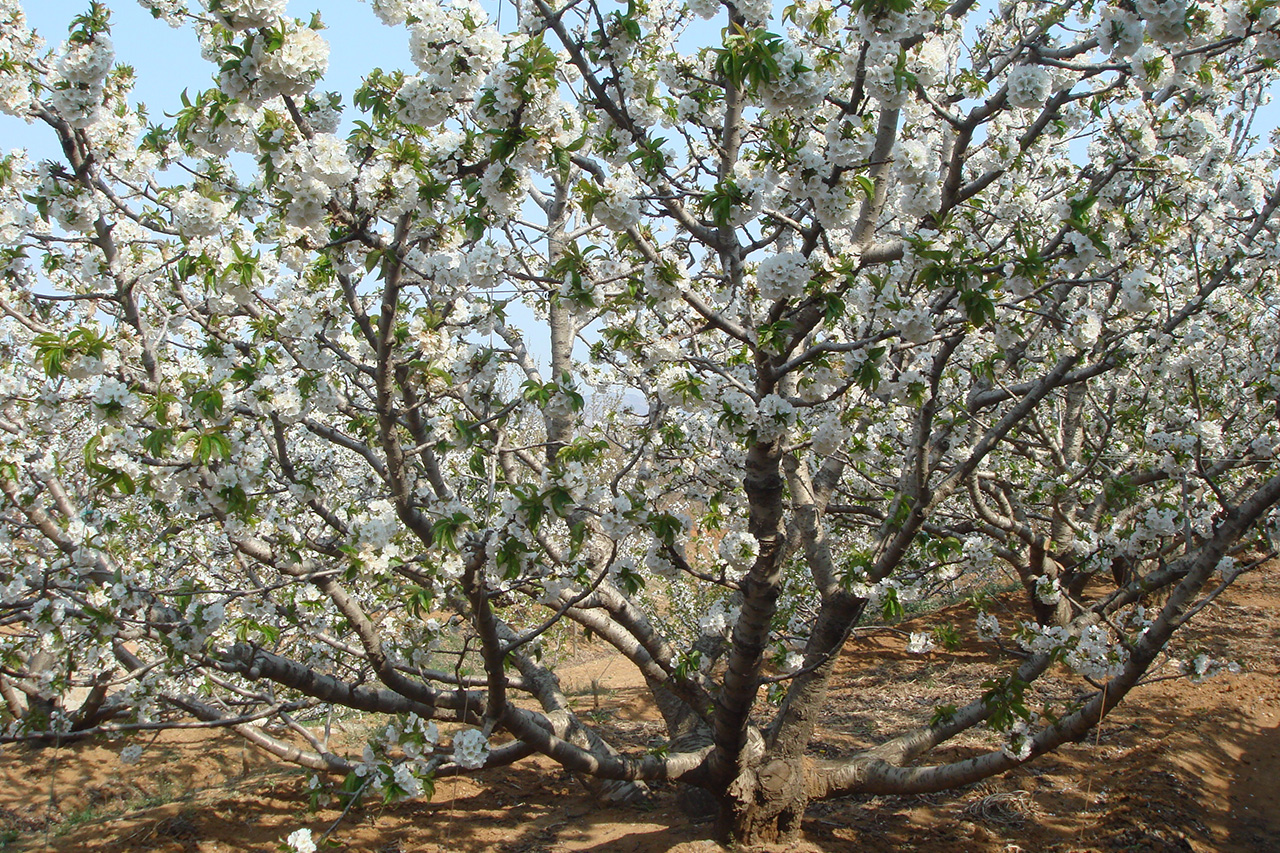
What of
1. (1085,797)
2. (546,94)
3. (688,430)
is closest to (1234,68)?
(688,430)

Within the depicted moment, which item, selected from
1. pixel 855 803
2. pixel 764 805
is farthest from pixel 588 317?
pixel 855 803

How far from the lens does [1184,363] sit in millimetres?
5660

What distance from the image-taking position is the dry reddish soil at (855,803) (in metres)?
4.20

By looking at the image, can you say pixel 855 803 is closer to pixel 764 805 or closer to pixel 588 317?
pixel 764 805

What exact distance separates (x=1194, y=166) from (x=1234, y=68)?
71 centimetres

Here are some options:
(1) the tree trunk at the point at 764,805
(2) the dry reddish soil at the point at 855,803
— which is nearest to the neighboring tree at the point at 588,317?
(1) the tree trunk at the point at 764,805

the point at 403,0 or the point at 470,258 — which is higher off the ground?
the point at 403,0

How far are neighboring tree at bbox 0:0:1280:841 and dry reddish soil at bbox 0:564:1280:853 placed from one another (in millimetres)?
488

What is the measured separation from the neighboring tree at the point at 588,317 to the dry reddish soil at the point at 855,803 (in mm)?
488

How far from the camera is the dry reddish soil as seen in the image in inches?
165

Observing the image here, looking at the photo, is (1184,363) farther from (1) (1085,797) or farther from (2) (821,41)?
(2) (821,41)

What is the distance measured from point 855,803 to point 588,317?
372 cm

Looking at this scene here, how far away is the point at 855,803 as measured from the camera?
15.8ft

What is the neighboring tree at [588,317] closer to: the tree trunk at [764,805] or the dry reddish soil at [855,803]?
the tree trunk at [764,805]
